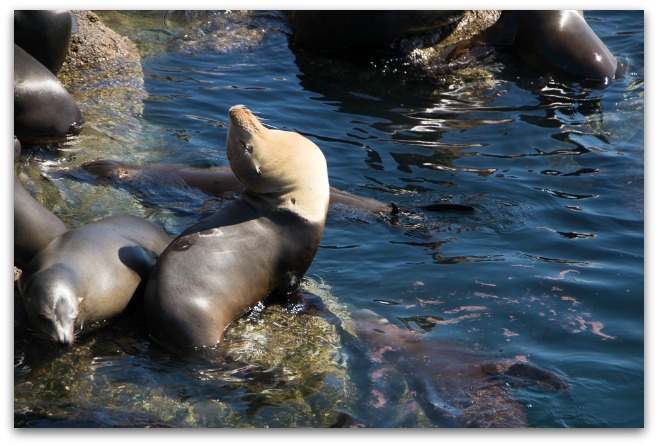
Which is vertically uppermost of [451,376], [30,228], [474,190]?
[30,228]

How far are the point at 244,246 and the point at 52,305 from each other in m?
1.27

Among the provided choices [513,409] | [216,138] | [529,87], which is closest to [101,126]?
[216,138]

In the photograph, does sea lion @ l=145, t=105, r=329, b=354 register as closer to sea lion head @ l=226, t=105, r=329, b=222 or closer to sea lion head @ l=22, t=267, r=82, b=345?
sea lion head @ l=226, t=105, r=329, b=222

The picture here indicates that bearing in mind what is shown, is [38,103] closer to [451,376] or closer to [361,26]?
[361,26]

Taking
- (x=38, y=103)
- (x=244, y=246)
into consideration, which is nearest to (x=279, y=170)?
(x=244, y=246)

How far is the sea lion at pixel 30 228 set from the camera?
18.1 feet

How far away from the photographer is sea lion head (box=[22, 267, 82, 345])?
192 inches

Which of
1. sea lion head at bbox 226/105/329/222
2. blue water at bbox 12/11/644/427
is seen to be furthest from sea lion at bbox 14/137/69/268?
sea lion head at bbox 226/105/329/222

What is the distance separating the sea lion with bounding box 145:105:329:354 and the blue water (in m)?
0.32

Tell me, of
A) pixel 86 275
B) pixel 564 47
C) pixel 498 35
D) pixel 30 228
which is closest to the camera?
pixel 86 275

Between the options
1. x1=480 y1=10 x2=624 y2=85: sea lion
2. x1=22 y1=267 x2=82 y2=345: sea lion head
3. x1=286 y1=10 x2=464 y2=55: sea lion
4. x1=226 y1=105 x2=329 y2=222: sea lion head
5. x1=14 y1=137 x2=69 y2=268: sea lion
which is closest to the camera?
x1=22 y1=267 x2=82 y2=345: sea lion head

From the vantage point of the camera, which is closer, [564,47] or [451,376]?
[451,376]

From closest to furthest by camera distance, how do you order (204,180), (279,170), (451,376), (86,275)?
(451,376) < (86,275) < (279,170) < (204,180)

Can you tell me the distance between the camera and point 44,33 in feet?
29.2
